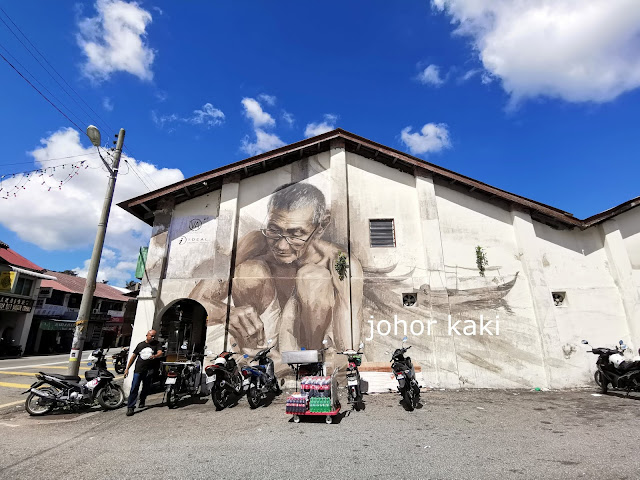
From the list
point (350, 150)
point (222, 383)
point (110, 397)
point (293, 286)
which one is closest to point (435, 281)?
point (293, 286)

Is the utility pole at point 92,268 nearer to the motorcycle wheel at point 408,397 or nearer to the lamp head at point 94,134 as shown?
the lamp head at point 94,134

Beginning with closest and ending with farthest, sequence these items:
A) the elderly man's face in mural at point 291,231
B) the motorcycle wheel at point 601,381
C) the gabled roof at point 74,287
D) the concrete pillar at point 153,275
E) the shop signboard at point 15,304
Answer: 1. the motorcycle wheel at point 601,381
2. the concrete pillar at point 153,275
3. the elderly man's face in mural at point 291,231
4. the shop signboard at point 15,304
5. the gabled roof at point 74,287

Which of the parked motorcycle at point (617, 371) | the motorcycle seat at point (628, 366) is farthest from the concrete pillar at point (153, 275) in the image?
the motorcycle seat at point (628, 366)

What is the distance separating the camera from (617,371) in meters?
Result: 8.79

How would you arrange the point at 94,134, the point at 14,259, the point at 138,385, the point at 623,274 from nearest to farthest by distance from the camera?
the point at 138,385 < the point at 94,134 < the point at 623,274 < the point at 14,259

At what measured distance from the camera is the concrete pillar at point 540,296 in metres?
10.1

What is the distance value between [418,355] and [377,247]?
375 centimetres

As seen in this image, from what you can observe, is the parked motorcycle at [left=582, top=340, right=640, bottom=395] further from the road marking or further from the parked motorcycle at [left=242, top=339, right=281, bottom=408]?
the road marking

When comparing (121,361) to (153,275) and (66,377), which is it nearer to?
(153,275)

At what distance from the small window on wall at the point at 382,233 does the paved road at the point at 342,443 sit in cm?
523

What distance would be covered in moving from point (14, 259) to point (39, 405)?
89.6 ft

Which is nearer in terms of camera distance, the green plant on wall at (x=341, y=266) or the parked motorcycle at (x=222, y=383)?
the parked motorcycle at (x=222, y=383)

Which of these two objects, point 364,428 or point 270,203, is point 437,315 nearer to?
point 364,428

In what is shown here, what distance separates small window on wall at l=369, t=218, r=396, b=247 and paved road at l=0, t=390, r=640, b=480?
5225 mm
